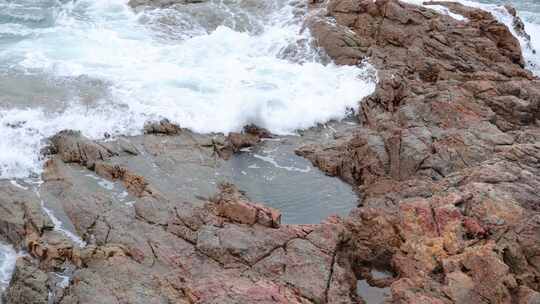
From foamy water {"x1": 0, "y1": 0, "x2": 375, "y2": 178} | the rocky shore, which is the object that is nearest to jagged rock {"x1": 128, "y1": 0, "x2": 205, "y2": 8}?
foamy water {"x1": 0, "y1": 0, "x2": 375, "y2": 178}

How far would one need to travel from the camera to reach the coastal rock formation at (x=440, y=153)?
8.93 m


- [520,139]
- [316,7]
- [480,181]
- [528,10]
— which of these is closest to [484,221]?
[480,181]

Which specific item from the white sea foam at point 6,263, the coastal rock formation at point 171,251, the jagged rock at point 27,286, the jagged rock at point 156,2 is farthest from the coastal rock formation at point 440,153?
the white sea foam at point 6,263

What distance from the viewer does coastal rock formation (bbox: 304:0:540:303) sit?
29.3 feet

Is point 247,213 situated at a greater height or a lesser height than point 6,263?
greater

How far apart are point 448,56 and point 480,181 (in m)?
7.57

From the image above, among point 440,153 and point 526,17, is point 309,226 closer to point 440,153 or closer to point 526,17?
point 440,153

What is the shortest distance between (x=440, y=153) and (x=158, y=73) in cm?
830

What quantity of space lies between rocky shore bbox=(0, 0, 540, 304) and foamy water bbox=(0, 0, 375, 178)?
68cm

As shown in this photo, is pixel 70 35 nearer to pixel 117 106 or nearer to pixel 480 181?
pixel 117 106

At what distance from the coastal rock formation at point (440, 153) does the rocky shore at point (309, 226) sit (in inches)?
1.3

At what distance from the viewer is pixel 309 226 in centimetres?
1027

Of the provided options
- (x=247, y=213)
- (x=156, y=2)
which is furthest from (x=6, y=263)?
(x=156, y=2)

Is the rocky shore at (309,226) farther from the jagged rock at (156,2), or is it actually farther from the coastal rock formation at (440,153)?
the jagged rock at (156,2)
